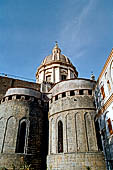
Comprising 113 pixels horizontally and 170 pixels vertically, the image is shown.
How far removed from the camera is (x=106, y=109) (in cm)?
1470

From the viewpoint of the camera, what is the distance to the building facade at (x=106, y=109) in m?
13.6

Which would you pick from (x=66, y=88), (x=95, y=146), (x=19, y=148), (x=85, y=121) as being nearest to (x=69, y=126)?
(x=85, y=121)

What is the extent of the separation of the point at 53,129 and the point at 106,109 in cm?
676

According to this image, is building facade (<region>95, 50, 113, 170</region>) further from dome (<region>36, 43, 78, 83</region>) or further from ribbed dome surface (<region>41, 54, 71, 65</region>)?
ribbed dome surface (<region>41, 54, 71, 65</region>)

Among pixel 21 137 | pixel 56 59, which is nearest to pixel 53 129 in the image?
pixel 21 137

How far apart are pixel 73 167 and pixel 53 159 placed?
95.8 inches

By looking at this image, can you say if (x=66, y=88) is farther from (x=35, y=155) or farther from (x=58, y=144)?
(x=35, y=155)

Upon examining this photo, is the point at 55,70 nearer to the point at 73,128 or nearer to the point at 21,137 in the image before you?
the point at 21,137

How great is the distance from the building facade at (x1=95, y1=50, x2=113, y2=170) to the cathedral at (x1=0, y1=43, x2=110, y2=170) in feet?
2.87

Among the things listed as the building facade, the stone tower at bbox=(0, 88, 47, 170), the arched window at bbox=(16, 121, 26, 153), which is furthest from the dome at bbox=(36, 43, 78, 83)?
the building facade

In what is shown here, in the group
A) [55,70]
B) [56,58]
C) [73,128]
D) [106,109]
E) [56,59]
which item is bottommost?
[73,128]

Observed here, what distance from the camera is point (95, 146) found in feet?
50.2

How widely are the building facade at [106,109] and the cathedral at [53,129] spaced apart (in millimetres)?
874

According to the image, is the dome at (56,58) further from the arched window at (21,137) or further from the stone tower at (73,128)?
the arched window at (21,137)
